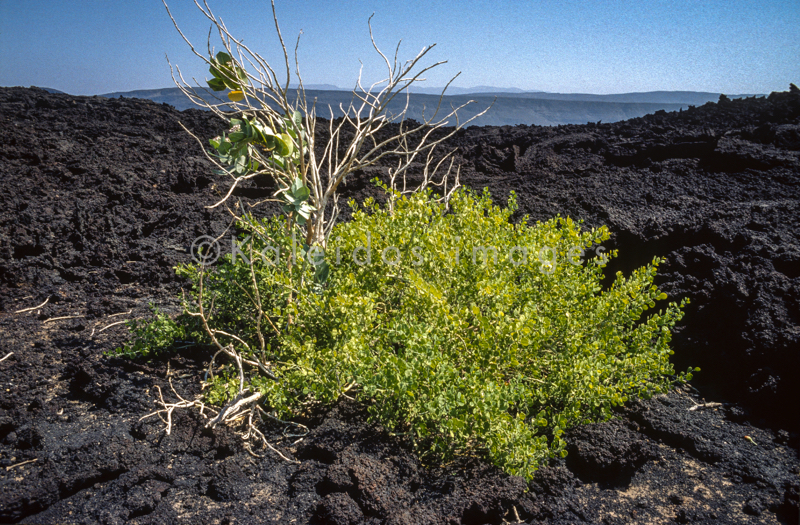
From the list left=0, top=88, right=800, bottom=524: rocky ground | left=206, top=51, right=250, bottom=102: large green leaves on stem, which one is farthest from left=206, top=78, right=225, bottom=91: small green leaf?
left=0, top=88, right=800, bottom=524: rocky ground

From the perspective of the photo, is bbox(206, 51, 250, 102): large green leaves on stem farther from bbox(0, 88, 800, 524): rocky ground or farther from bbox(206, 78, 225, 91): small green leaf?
bbox(0, 88, 800, 524): rocky ground

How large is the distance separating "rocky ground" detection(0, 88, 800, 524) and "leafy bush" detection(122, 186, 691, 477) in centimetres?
24

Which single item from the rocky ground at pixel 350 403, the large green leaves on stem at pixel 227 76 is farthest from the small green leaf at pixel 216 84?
the rocky ground at pixel 350 403

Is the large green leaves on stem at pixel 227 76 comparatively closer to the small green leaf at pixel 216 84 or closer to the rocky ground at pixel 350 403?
the small green leaf at pixel 216 84

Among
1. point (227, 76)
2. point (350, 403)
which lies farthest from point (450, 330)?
point (227, 76)

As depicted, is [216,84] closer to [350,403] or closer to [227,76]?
[227,76]

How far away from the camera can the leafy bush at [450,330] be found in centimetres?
206

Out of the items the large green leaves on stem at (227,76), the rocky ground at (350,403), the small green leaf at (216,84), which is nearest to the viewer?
the rocky ground at (350,403)

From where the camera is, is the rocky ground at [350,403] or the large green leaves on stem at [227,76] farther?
the large green leaves on stem at [227,76]

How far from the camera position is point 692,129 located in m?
7.78

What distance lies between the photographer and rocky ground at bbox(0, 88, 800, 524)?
2049 millimetres

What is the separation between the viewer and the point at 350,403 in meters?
2.64

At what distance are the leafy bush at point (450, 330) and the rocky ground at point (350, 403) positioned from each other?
0.24 m

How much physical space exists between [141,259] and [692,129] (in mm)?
8354
